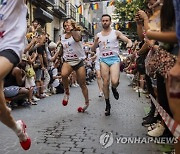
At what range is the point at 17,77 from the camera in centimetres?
879

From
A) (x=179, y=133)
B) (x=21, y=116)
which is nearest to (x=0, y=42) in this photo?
(x=179, y=133)

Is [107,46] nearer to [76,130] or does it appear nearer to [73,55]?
[73,55]

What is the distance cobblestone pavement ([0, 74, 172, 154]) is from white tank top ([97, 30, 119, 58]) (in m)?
1.27

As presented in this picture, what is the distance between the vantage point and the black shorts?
3.82 meters

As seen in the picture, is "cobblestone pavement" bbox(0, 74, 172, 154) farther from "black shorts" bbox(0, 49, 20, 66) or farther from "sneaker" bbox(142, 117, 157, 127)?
"black shorts" bbox(0, 49, 20, 66)

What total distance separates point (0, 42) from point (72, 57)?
389 cm

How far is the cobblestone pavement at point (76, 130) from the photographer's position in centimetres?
455

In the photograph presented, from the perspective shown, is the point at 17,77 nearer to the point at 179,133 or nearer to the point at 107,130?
the point at 107,130

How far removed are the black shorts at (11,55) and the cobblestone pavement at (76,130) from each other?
48.2 inches

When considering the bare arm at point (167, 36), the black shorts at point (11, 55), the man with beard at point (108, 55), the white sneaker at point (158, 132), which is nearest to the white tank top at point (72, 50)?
the man with beard at point (108, 55)

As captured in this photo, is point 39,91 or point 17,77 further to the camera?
point 39,91

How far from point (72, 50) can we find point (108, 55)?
813 mm

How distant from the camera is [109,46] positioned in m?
7.77

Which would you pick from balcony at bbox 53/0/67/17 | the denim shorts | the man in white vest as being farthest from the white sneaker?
balcony at bbox 53/0/67/17
